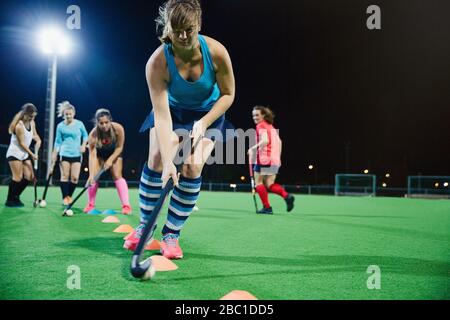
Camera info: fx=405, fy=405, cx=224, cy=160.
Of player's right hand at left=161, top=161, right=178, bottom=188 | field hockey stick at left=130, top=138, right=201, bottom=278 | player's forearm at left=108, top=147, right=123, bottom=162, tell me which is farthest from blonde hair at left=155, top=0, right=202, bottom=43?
player's forearm at left=108, top=147, right=123, bottom=162

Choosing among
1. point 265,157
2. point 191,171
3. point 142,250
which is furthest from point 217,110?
point 265,157

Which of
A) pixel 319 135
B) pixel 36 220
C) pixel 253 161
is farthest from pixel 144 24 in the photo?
pixel 319 135

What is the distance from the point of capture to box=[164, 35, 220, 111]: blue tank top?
277 cm

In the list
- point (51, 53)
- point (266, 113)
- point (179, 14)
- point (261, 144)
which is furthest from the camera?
point (51, 53)

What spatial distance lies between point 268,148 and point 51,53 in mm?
13838

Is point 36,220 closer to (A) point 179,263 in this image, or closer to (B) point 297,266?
(A) point 179,263

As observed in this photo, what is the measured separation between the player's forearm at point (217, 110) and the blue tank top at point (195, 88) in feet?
0.46

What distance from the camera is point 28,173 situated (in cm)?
685

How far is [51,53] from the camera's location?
58.2 ft

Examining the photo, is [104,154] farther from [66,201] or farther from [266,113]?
[266,113]

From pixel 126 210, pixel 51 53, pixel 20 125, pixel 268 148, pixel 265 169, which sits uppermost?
pixel 51 53

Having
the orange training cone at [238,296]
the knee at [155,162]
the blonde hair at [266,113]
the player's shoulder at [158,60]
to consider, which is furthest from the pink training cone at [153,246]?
the blonde hair at [266,113]

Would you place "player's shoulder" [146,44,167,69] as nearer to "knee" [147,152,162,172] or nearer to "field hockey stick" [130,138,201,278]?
"knee" [147,152,162,172]

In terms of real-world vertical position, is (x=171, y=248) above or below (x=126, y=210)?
above
